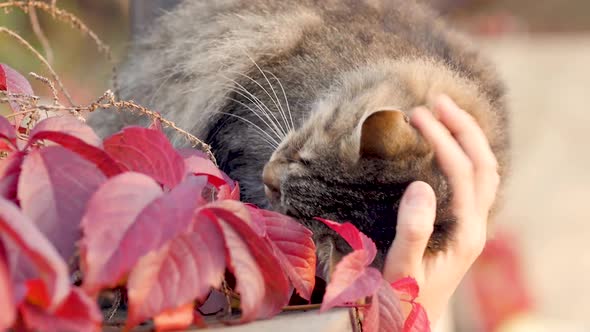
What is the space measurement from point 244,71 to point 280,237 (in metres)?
0.85

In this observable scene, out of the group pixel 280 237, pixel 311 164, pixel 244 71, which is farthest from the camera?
pixel 244 71

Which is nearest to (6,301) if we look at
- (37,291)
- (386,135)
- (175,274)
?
(37,291)

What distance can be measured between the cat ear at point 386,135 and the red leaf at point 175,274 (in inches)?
22.1

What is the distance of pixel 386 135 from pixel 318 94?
11.6 inches

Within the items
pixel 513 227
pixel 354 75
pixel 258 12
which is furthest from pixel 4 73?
pixel 513 227

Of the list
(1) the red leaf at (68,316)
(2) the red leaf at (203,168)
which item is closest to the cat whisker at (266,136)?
(2) the red leaf at (203,168)

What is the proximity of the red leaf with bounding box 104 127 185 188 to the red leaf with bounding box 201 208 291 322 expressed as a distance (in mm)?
65

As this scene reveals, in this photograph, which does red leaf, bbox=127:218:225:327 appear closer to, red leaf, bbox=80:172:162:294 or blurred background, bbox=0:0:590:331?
red leaf, bbox=80:172:162:294

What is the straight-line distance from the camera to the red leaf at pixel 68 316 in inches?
20.1

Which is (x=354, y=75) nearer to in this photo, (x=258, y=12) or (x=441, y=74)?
(x=441, y=74)

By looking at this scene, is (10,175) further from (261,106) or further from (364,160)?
(261,106)

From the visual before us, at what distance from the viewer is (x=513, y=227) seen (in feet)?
14.9

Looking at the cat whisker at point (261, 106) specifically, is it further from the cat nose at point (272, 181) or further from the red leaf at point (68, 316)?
the red leaf at point (68, 316)

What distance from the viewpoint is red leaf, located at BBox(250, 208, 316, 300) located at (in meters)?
0.73
